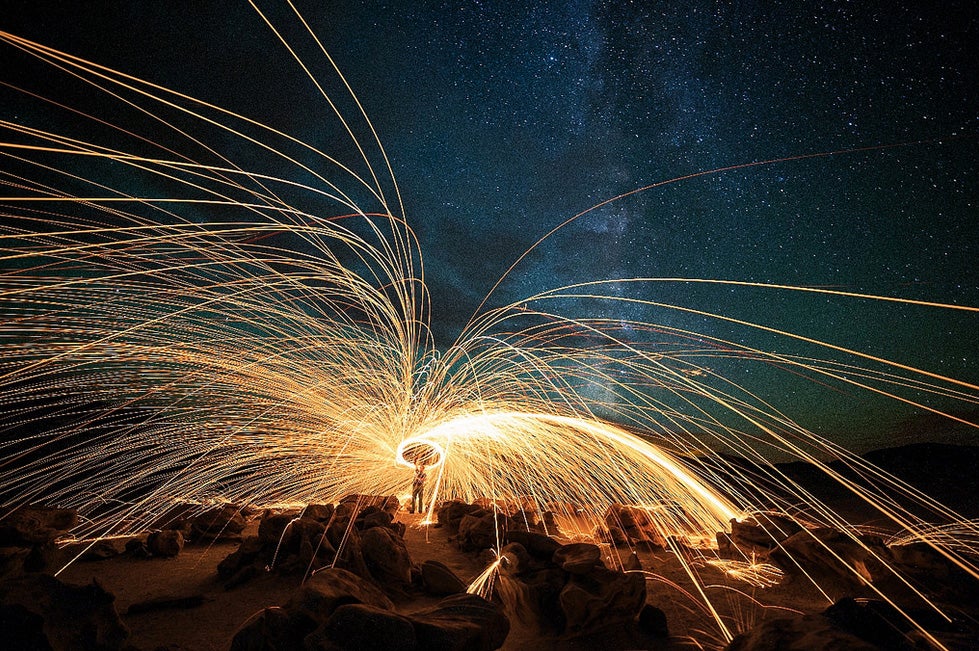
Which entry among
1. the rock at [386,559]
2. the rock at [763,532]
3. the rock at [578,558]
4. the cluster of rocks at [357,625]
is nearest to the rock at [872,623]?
the rock at [578,558]

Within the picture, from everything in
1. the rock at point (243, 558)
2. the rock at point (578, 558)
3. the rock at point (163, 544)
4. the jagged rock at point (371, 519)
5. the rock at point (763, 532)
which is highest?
the rock at point (763, 532)

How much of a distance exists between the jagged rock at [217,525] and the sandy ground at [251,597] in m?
0.30

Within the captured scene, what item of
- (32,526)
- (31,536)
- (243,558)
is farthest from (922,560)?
(32,526)

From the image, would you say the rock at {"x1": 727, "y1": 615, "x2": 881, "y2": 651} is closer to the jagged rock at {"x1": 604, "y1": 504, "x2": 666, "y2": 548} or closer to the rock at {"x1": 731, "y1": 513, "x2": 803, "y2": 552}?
the rock at {"x1": 731, "y1": 513, "x2": 803, "y2": 552}

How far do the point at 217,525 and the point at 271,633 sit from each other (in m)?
4.45

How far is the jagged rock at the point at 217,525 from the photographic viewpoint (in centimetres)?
554

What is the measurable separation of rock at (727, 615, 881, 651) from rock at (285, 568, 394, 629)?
218 centimetres

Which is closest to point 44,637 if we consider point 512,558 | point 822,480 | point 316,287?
point 512,558

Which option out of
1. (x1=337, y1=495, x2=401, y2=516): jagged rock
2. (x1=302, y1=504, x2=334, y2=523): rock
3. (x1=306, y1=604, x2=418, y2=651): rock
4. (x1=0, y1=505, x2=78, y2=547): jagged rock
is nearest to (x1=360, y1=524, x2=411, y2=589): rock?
(x1=302, y1=504, x2=334, y2=523): rock

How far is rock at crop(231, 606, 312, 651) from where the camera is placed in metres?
2.25

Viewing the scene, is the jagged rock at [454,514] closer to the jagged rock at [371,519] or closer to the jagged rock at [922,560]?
the jagged rock at [371,519]

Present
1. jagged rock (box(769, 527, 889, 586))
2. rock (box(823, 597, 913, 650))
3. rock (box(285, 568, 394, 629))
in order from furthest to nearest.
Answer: jagged rock (box(769, 527, 889, 586))
rock (box(285, 568, 394, 629))
rock (box(823, 597, 913, 650))

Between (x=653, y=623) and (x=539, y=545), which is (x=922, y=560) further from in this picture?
(x=539, y=545)

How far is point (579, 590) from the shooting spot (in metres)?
3.09
